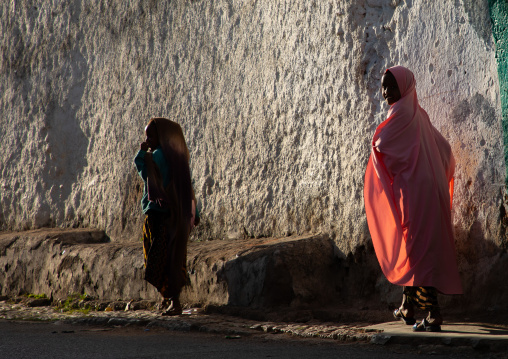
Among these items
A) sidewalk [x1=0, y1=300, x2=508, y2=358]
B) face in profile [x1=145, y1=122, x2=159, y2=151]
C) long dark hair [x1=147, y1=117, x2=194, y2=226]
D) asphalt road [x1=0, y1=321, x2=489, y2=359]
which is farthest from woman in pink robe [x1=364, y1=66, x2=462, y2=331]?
face in profile [x1=145, y1=122, x2=159, y2=151]

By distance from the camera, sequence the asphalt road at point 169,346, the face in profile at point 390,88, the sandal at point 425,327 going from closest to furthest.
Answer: the asphalt road at point 169,346, the sandal at point 425,327, the face in profile at point 390,88

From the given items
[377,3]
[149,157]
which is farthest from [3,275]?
[377,3]

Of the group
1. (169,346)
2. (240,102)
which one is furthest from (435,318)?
(240,102)

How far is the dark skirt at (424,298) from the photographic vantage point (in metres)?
4.39

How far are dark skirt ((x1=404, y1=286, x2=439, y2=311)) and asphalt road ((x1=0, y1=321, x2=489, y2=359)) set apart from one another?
0.46m

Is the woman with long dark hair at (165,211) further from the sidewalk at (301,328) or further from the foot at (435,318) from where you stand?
the foot at (435,318)

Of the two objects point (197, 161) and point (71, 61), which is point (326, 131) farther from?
point (71, 61)

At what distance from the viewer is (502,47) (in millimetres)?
4680

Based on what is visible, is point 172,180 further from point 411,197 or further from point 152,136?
point 411,197

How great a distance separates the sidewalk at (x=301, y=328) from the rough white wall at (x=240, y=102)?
82cm

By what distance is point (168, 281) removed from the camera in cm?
585

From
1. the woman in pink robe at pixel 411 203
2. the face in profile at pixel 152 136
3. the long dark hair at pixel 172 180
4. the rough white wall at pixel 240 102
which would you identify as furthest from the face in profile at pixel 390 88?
the face in profile at pixel 152 136

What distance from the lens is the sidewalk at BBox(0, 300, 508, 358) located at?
155 inches

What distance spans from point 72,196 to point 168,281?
130 inches
